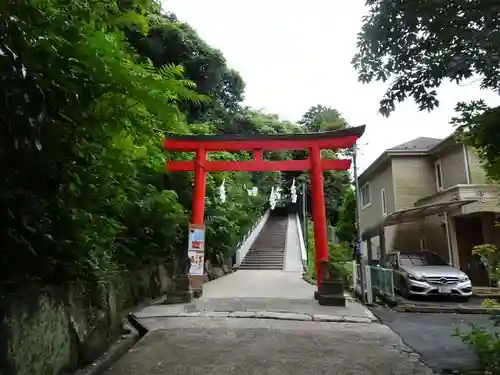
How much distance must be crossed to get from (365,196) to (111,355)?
21.6 meters

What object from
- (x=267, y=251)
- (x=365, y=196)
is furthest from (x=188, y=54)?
(x=365, y=196)

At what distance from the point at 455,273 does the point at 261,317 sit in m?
6.32

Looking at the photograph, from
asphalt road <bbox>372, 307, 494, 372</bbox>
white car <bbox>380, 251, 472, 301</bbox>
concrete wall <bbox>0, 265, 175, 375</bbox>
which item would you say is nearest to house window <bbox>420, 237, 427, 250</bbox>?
white car <bbox>380, 251, 472, 301</bbox>

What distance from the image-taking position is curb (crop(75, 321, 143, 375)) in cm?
438

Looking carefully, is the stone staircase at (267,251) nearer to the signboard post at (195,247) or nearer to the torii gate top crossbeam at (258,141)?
the signboard post at (195,247)

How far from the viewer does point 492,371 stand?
12.5 ft

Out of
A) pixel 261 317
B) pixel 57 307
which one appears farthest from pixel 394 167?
pixel 57 307

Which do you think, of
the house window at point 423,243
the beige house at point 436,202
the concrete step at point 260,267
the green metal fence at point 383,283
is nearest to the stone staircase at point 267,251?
the concrete step at point 260,267

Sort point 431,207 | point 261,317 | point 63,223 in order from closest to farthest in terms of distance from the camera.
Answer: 1. point 63,223
2. point 261,317
3. point 431,207

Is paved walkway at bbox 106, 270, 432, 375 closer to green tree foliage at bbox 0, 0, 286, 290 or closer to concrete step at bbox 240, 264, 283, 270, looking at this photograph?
green tree foliage at bbox 0, 0, 286, 290

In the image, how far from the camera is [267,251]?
25.0 metres

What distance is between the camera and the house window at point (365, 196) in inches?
942

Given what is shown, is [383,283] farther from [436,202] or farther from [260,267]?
[260,267]

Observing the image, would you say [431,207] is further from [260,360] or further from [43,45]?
[43,45]
